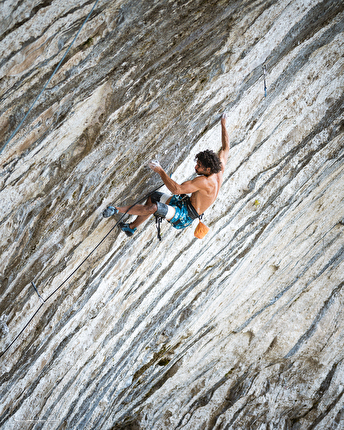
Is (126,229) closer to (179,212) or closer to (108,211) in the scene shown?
(108,211)

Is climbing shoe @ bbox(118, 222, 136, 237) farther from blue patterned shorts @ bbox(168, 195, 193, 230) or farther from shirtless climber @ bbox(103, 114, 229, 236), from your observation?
blue patterned shorts @ bbox(168, 195, 193, 230)

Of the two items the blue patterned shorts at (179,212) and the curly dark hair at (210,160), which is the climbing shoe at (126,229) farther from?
the curly dark hair at (210,160)

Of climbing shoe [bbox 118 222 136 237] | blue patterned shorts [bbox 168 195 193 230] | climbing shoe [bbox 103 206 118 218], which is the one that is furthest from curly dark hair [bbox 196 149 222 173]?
climbing shoe [bbox 118 222 136 237]

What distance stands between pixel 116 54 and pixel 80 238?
2.40 meters

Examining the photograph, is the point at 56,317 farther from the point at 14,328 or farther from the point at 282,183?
the point at 282,183

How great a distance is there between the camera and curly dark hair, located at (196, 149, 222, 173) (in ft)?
14.5

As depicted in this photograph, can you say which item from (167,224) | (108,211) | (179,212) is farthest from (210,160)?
(167,224)

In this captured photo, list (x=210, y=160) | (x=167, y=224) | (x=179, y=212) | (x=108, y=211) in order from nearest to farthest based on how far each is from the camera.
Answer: (x=210, y=160)
(x=108, y=211)
(x=179, y=212)
(x=167, y=224)

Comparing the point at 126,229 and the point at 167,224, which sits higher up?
the point at 167,224

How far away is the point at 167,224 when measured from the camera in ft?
18.9

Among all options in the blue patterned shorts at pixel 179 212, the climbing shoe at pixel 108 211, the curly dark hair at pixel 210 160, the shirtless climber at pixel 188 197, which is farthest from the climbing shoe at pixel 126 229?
the curly dark hair at pixel 210 160

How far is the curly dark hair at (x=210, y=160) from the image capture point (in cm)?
443

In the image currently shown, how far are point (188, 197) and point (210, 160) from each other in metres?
0.77

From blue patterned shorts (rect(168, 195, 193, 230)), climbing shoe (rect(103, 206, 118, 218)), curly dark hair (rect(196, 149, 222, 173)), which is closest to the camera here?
curly dark hair (rect(196, 149, 222, 173))
